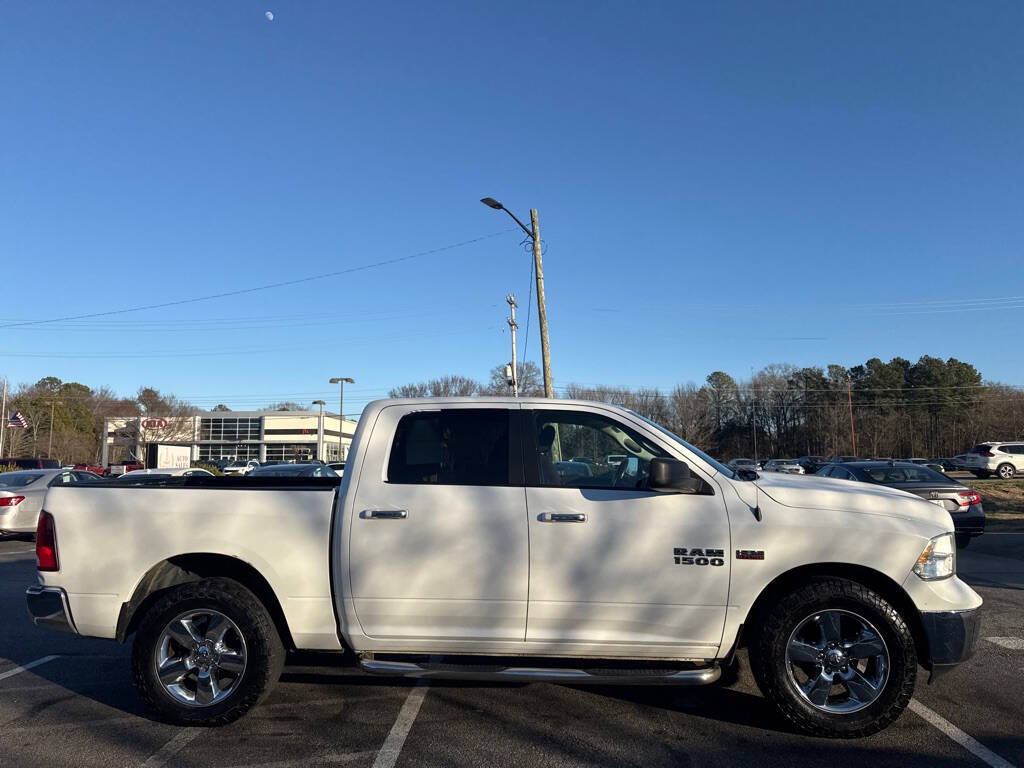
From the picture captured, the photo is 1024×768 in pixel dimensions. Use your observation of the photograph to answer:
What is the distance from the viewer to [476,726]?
4.39 m

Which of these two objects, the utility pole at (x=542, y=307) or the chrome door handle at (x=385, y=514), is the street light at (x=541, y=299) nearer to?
the utility pole at (x=542, y=307)

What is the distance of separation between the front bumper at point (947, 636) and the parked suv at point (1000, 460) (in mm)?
37802

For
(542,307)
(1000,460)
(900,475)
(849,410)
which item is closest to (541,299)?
(542,307)

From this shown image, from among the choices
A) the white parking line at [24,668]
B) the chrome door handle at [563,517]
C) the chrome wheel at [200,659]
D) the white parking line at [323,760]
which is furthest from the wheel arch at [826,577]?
the white parking line at [24,668]

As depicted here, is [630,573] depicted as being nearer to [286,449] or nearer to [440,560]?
[440,560]

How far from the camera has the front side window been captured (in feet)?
14.6

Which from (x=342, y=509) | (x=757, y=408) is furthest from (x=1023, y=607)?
(x=757, y=408)

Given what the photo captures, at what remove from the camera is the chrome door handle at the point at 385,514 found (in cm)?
431

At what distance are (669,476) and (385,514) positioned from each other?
5.45 feet

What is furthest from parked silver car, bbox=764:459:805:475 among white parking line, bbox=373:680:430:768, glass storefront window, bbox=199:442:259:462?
glass storefront window, bbox=199:442:259:462

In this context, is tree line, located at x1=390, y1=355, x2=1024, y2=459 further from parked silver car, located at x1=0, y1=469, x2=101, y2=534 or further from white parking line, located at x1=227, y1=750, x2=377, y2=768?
white parking line, located at x1=227, y1=750, x2=377, y2=768

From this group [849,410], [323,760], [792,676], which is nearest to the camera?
[323,760]

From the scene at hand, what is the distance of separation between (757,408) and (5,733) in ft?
257

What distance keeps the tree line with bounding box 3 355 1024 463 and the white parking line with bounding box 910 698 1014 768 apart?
5673cm
